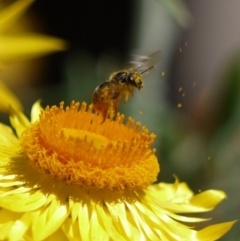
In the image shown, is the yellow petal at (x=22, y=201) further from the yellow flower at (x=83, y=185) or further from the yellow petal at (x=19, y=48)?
the yellow petal at (x=19, y=48)

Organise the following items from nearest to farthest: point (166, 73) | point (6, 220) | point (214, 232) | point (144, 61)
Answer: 1. point (6, 220)
2. point (214, 232)
3. point (144, 61)
4. point (166, 73)

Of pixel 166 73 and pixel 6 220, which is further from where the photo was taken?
pixel 166 73

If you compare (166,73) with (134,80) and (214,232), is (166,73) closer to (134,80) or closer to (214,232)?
(134,80)

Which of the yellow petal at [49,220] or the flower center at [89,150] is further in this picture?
the flower center at [89,150]

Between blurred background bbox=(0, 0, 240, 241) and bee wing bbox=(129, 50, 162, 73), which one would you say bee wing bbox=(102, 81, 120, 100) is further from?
blurred background bbox=(0, 0, 240, 241)

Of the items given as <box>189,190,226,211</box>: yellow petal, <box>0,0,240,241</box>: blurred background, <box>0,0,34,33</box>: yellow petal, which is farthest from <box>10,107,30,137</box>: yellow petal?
<box>189,190,226,211</box>: yellow petal

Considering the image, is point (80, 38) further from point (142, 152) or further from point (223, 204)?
point (142, 152)

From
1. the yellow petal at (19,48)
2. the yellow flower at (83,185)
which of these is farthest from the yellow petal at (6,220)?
the yellow petal at (19,48)

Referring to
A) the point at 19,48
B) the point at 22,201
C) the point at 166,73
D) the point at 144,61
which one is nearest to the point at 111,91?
the point at 144,61
